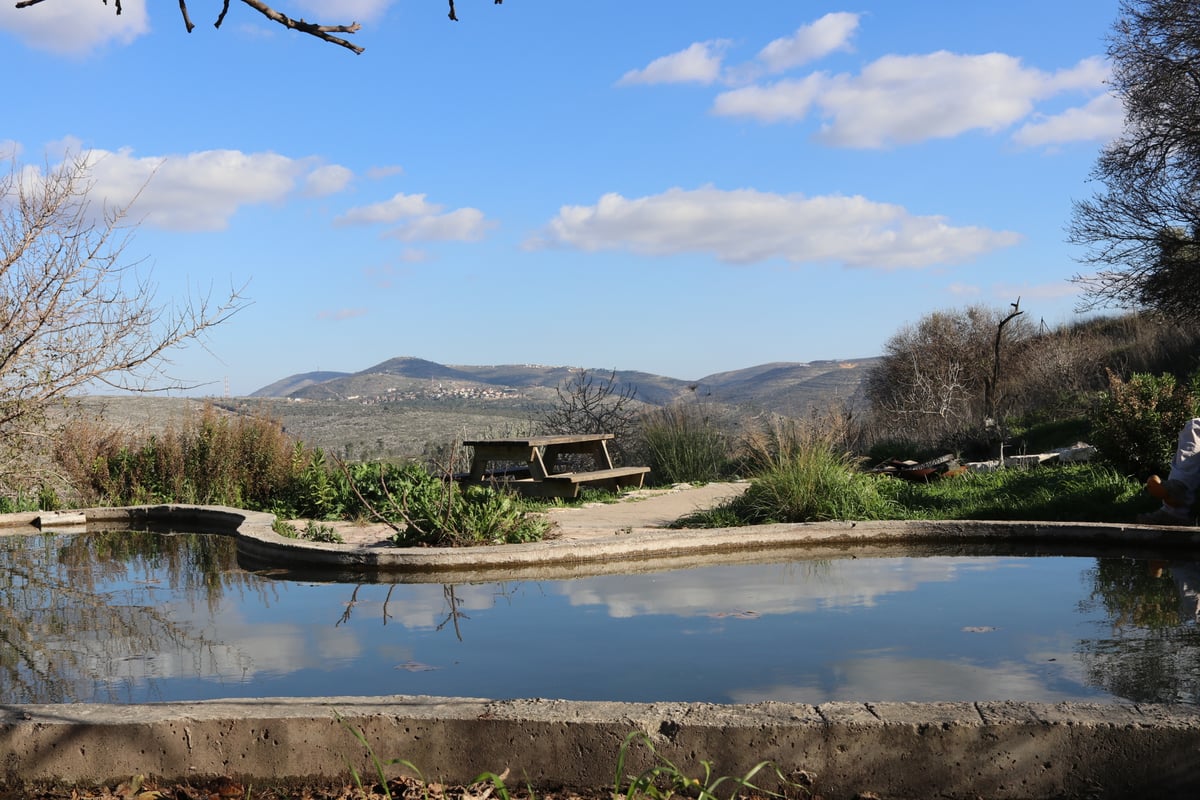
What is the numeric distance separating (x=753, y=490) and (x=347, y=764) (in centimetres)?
637

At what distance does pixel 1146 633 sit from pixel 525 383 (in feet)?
179

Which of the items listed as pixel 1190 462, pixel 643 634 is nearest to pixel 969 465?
pixel 1190 462

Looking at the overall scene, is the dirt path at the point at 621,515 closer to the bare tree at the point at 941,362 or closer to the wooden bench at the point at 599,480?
the wooden bench at the point at 599,480

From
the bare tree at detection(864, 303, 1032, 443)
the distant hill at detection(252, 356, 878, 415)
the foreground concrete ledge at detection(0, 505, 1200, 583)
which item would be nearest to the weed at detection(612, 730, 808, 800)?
the foreground concrete ledge at detection(0, 505, 1200, 583)

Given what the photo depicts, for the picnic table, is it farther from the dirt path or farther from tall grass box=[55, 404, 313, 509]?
tall grass box=[55, 404, 313, 509]

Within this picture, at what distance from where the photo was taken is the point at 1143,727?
3.01 metres

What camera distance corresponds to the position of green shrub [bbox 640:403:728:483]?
13.7 meters

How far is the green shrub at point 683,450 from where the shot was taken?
1370 cm

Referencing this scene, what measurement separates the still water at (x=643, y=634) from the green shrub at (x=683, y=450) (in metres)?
6.40

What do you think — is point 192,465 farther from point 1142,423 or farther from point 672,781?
point 672,781

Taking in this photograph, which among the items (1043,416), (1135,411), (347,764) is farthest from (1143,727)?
(1043,416)

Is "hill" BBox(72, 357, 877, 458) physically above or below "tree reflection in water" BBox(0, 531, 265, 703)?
above

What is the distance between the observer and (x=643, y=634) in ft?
16.3

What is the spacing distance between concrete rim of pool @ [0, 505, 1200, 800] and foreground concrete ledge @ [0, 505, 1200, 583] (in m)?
3.53
